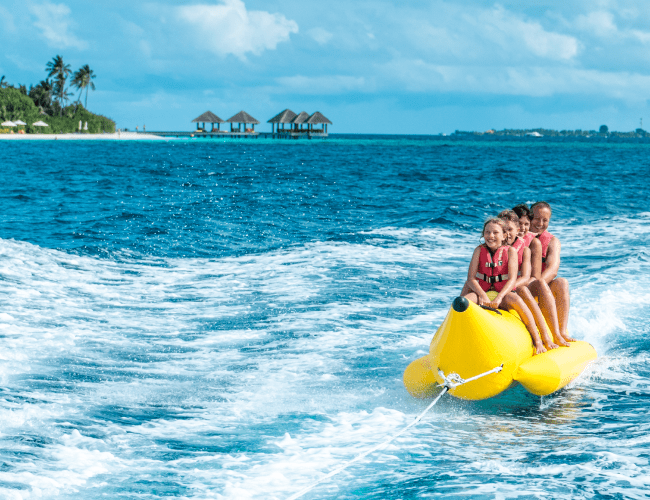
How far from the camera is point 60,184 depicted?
2105cm

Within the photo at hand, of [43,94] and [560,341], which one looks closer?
[560,341]

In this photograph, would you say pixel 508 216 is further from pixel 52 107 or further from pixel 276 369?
pixel 52 107

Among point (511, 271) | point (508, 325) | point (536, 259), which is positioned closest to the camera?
point (508, 325)

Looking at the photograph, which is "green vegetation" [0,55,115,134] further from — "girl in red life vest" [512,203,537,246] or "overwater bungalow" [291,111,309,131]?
"girl in red life vest" [512,203,537,246]

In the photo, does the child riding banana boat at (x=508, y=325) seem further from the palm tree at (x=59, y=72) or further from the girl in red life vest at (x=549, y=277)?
the palm tree at (x=59, y=72)

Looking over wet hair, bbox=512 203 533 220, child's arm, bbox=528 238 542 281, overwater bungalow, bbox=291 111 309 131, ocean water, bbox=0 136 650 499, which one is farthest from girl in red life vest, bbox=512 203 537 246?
overwater bungalow, bbox=291 111 309 131

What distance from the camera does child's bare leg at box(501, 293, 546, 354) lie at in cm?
466

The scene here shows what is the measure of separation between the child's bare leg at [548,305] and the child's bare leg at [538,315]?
10cm

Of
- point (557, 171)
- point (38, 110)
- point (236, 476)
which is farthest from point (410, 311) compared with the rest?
point (38, 110)

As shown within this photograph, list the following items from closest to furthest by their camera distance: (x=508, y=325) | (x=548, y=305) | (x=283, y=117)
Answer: (x=508, y=325)
(x=548, y=305)
(x=283, y=117)

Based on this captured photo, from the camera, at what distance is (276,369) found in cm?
533

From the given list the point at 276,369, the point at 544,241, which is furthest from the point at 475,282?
the point at 276,369

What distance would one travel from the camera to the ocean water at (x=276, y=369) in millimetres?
3584

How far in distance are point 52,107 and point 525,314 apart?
71.8 meters
